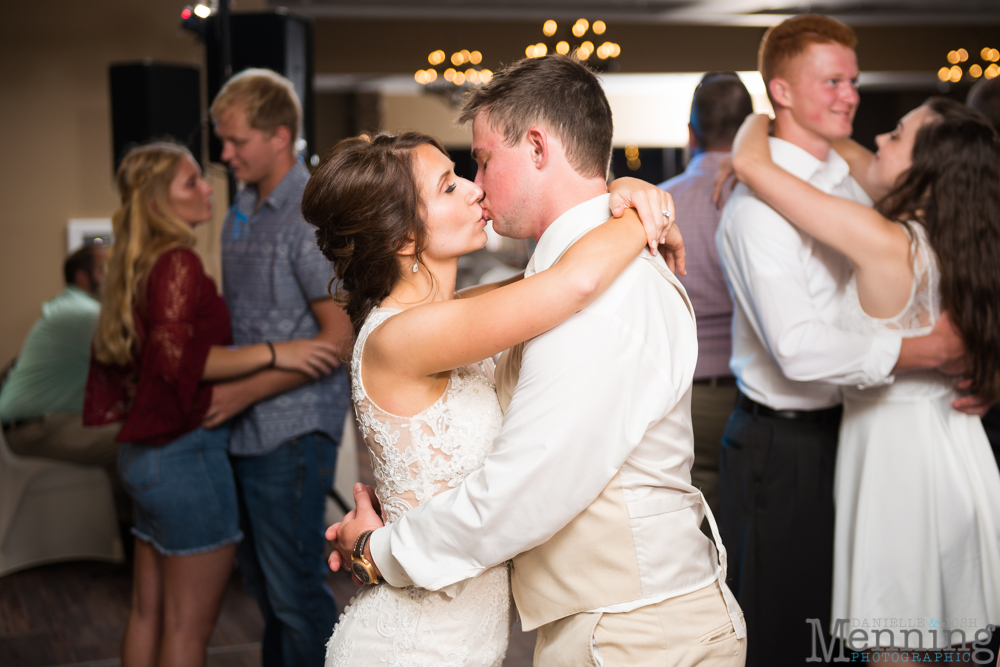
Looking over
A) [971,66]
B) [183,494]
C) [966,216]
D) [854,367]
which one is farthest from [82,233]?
[971,66]

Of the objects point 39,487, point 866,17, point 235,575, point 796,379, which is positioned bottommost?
point 235,575

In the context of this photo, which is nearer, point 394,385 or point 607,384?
point 607,384

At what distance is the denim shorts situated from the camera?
2.18 meters

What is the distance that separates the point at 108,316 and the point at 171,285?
208mm

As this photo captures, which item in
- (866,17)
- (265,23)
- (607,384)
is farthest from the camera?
(866,17)

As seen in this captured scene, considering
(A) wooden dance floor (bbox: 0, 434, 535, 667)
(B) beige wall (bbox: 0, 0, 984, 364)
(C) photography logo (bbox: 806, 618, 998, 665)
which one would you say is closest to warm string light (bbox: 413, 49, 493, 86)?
(B) beige wall (bbox: 0, 0, 984, 364)

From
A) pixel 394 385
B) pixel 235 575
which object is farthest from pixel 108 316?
pixel 235 575

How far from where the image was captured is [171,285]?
221 centimetres

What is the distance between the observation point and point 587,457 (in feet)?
3.89

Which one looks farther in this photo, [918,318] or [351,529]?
[918,318]

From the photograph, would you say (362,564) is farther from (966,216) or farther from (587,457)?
(966,216)

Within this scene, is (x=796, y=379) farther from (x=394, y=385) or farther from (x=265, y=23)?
(x=265, y=23)

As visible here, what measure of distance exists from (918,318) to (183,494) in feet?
6.13

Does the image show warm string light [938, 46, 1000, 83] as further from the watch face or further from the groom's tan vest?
the watch face
